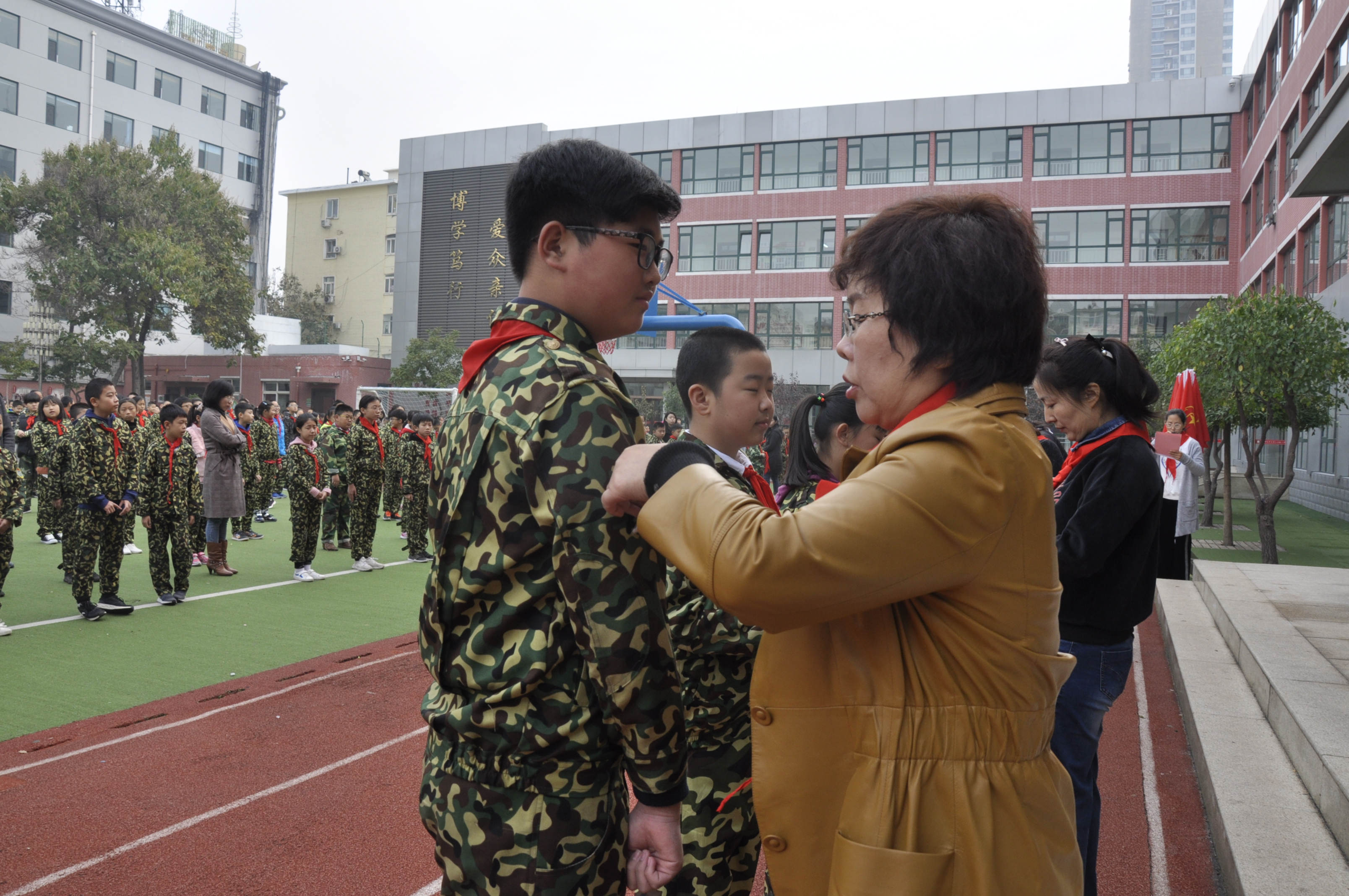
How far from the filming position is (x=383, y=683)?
21.2 feet

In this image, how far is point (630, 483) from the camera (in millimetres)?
1374

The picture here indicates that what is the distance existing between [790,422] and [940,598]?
205 centimetres

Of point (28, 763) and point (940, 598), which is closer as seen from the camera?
point (940, 598)

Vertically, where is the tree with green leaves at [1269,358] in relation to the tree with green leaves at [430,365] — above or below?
below

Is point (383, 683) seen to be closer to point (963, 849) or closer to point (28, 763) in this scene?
point (28, 763)

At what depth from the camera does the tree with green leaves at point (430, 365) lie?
37.6m

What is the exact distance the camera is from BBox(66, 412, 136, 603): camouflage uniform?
7938 mm

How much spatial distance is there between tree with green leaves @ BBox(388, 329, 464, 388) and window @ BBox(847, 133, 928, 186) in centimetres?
1696

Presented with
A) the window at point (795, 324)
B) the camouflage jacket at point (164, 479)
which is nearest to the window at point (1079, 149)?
the window at point (795, 324)

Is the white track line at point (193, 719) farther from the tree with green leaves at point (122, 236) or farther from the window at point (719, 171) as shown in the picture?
the window at point (719, 171)

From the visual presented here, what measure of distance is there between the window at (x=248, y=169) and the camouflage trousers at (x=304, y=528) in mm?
42659

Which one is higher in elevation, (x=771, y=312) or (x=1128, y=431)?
(x=771, y=312)

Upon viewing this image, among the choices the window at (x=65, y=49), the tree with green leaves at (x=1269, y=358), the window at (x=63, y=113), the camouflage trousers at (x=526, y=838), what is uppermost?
the window at (x=65, y=49)

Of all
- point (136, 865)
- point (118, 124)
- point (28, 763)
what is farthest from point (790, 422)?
point (118, 124)
